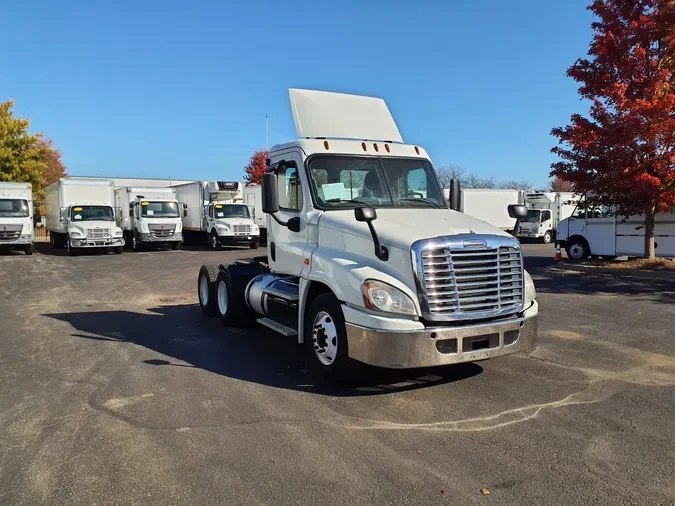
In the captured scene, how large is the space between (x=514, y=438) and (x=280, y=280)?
12.4ft

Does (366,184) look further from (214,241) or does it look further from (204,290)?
(214,241)

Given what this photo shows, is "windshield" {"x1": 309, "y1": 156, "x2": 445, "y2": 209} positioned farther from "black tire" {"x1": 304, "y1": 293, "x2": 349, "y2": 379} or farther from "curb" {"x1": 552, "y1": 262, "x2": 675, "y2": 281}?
"curb" {"x1": 552, "y1": 262, "x2": 675, "y2": 281}

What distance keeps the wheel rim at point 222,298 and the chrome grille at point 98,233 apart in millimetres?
16281

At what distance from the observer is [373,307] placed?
4.98 meters

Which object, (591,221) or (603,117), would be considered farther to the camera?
(591,221)

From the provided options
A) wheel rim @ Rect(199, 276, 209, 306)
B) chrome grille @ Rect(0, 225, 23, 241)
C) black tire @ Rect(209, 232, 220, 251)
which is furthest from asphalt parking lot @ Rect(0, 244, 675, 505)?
black tire @ Rect(209, 232, 220, 251)

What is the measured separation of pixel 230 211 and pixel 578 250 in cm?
1641

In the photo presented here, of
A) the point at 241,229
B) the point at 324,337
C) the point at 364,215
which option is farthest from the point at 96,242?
the point at 364,215

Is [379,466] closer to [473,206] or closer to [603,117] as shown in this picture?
[603,117]

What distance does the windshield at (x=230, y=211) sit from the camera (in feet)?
90.0

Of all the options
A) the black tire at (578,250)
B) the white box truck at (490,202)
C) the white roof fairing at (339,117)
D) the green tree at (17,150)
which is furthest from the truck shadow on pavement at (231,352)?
the white box truck at (490,202)

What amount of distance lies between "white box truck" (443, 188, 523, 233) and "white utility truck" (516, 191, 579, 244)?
7.63 ft

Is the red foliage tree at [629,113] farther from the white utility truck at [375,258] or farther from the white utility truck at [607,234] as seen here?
the white utility truck at [375,258]

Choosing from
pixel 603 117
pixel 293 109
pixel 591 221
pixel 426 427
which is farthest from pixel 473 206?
pixel 426 427
